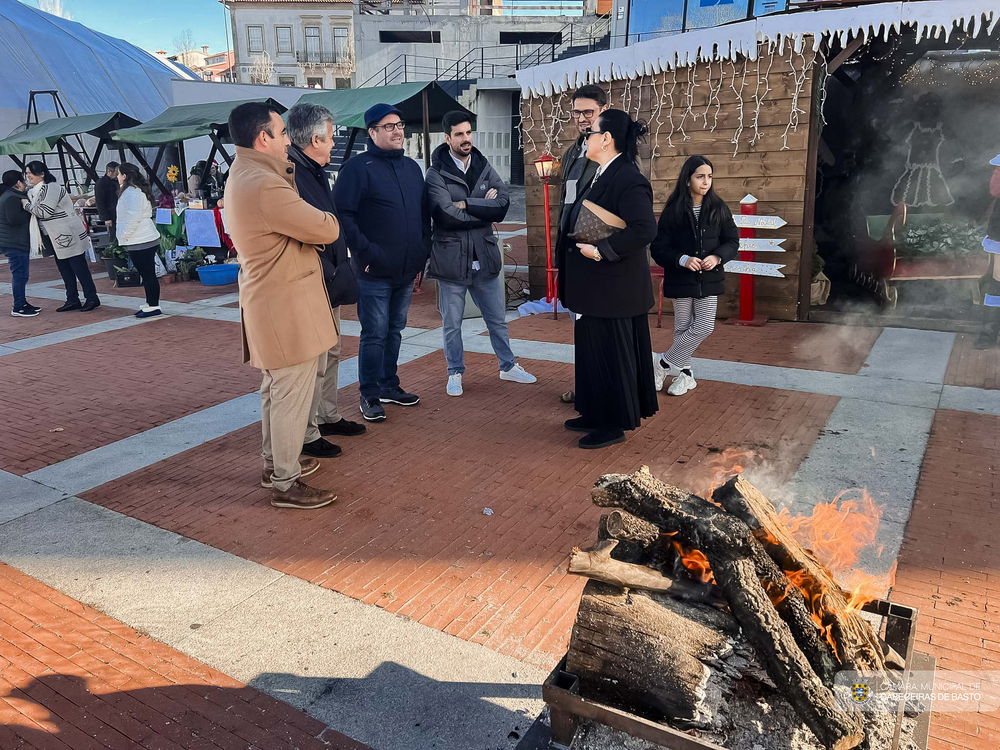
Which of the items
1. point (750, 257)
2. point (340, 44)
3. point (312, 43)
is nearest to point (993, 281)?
point (750, 257)

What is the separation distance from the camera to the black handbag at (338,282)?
4.47 metres

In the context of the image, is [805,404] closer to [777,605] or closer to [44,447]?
[777,605]

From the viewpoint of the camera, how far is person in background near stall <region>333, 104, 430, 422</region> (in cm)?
512

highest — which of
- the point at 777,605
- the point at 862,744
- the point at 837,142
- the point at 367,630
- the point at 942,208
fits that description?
the point at 837,142

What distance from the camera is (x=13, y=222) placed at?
10.2 meters

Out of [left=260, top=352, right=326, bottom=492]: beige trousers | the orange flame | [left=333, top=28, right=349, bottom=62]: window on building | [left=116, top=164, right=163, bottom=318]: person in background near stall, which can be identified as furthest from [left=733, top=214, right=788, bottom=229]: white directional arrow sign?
[left=333, top=28, right=349, bottom=62]: window on building

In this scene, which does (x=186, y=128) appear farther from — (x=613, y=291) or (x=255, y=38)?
(x=255, y=38)

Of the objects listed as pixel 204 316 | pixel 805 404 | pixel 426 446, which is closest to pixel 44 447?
pixel 426 446

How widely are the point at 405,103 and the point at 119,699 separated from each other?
35.2 ft

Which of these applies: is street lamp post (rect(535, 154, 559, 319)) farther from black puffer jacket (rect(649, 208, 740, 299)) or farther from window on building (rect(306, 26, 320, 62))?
window on building (rect(306, 26, 320, 62))

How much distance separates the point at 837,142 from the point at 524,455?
8422mm

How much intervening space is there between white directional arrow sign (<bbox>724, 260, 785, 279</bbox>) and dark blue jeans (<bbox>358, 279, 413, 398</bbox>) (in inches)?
156

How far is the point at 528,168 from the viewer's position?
955 centimetres

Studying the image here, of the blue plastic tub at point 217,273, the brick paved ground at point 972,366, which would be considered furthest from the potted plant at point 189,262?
the brick paved ground at point 972,366
